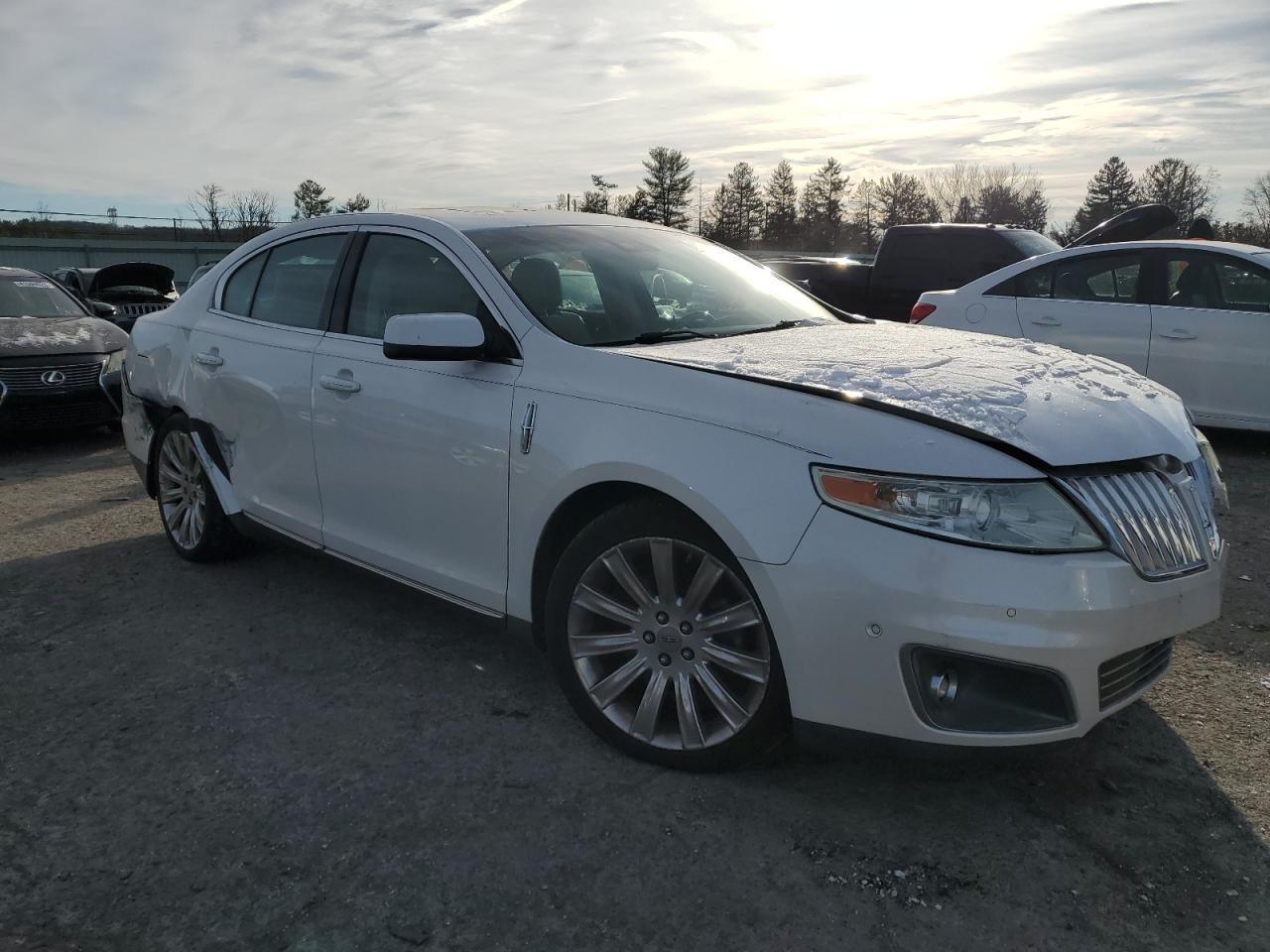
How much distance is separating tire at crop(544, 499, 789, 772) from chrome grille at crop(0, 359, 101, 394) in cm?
719

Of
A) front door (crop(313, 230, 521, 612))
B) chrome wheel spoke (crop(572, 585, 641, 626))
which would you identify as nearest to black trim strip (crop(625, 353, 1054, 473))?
chrome wheel spoke (crop(572, 585, 641, 626))

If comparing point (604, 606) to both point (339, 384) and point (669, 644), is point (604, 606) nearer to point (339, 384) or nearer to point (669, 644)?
point (669, 644)

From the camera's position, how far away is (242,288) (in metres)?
4.77

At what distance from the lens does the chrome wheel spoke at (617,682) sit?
306 centimetres

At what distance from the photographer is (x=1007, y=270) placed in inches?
322

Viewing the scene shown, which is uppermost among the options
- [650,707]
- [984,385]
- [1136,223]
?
[1136,223]

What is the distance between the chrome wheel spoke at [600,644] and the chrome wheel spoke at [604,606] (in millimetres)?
53

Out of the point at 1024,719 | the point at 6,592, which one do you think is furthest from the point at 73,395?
the point at 1024,719

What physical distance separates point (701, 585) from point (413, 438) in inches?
50.8

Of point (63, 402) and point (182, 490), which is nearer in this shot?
point (182, 490)

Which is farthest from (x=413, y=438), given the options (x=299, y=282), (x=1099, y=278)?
(x=1099, y=278)

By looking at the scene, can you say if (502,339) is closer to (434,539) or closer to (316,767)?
(434,539)

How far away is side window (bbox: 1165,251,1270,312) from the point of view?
7227mm

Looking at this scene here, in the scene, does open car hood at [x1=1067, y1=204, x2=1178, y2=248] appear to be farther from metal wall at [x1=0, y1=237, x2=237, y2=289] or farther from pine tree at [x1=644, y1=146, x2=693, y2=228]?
pine tree at [x1=644, y1=146, x2=693, y2=228]
